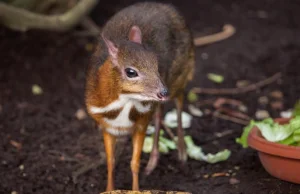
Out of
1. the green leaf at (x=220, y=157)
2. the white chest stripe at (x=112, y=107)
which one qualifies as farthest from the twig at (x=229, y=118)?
the white chest stripe at (x=112, y=107)

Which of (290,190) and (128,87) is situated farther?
(290,190)

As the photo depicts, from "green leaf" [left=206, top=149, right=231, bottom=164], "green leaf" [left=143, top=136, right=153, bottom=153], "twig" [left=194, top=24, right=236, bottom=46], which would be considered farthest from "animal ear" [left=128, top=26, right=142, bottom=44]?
"twig" [left=194, top=24, right=236, bottom=46]

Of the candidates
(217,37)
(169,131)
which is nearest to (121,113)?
(169,131)

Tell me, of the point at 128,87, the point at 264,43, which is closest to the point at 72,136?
the point at 128,87

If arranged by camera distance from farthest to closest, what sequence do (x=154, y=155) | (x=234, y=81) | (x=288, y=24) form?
1. (x=288, y=24)
2. (x=234, y=81)
3. (x=154, y=155)

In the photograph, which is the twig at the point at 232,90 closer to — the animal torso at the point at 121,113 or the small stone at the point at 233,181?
the small stone at the point at 233,181

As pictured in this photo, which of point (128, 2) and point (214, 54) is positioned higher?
point (128, 2)

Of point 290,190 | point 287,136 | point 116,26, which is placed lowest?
point 290,190

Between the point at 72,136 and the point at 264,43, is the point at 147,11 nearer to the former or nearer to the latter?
the point at 72,136
